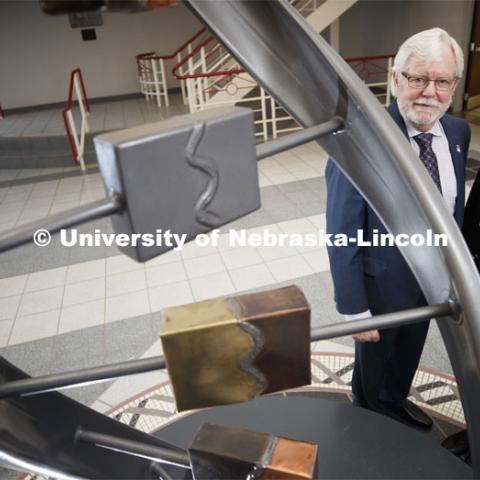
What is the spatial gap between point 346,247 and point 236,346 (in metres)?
0.99

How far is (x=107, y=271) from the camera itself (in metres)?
3.55

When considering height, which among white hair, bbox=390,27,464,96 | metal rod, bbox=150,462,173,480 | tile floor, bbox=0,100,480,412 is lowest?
tile floor, bbox=0,100,480,412

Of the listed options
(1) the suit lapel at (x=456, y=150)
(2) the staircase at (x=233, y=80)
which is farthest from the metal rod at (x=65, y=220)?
(2) the staircase at (x=233, y=80)

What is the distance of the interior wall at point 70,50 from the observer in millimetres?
9484

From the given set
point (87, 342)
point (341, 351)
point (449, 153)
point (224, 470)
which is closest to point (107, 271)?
point (87, 342)

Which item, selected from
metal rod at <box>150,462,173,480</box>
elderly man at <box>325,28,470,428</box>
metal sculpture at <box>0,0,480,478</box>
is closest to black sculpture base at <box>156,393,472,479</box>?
metal rod at <box>150,462,173,480</box>

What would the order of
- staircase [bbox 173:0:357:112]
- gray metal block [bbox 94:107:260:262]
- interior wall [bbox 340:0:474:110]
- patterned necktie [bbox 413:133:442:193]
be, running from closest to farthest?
gray metal block [bbox 94:107:260:262] → patterned necktie [bbox 413:133:442:193] → staircase [bbox 173:0:357:112] → interior wall [bbox 340:0:474:110]

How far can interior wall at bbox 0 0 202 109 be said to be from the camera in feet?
31.1

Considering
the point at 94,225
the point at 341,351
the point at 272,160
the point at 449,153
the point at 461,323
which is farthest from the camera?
the point at 272,160

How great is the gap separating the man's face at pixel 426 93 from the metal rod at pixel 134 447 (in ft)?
3.62

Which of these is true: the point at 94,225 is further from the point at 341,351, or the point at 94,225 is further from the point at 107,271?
the point at 341,351

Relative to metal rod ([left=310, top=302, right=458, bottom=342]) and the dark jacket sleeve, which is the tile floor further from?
metal rod ([left=310, top=302, right=458, bottom=342])

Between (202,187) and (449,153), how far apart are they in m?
1.18

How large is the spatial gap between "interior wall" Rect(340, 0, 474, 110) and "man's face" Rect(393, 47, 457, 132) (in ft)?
22.8
